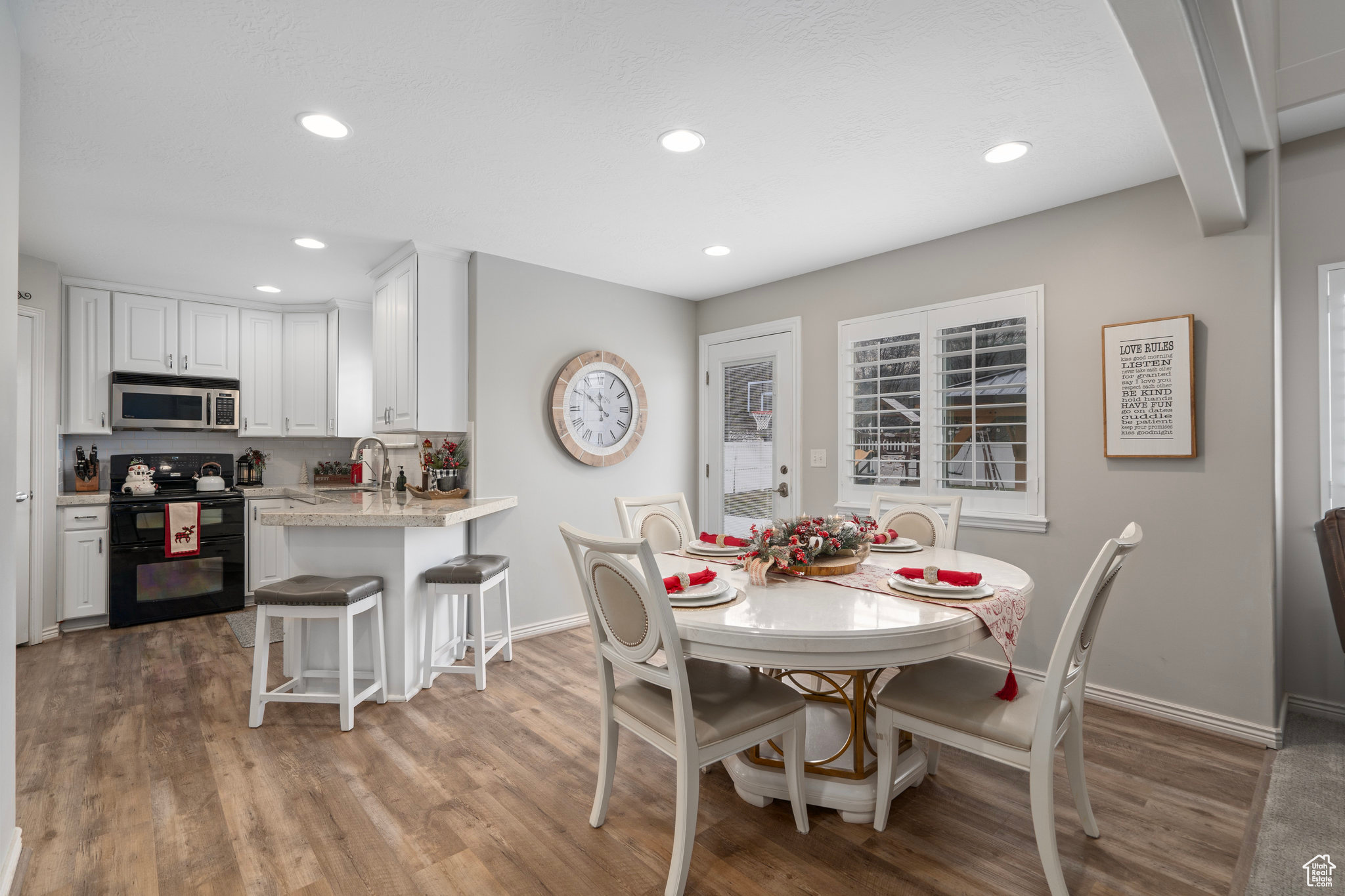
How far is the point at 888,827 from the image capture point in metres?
2.03

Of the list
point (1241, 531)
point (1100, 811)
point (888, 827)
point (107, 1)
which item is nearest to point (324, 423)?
point (107, 1)

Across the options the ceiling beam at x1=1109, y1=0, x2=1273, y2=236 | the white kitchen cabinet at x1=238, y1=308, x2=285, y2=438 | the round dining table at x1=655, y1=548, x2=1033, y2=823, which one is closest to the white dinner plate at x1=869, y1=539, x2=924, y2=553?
the round dining table at x1=655, y1=548, x2=1033, y2=823

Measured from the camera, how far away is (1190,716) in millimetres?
2748

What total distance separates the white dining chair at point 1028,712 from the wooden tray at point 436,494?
9.16 feet

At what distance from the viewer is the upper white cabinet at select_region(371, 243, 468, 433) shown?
379 centimetres

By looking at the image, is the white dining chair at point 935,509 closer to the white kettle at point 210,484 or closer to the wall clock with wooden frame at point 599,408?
the wall clock with wooden frame at point 599,408

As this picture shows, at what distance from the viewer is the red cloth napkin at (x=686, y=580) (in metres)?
1.99

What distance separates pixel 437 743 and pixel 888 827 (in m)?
1.77

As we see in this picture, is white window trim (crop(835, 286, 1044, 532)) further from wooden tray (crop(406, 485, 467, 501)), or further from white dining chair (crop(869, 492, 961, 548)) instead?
wooden tray (crop(406, 485, 467, 501))

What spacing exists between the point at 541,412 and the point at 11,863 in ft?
9.73

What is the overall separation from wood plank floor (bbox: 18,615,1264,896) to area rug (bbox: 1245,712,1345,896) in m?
0.08

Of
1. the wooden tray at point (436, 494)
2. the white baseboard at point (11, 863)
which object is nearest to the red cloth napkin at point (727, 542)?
the wooden tray at point (436, 494)

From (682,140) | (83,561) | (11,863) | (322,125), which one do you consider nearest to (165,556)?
(83,561)

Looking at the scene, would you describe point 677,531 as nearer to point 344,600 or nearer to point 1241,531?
point 344,600
